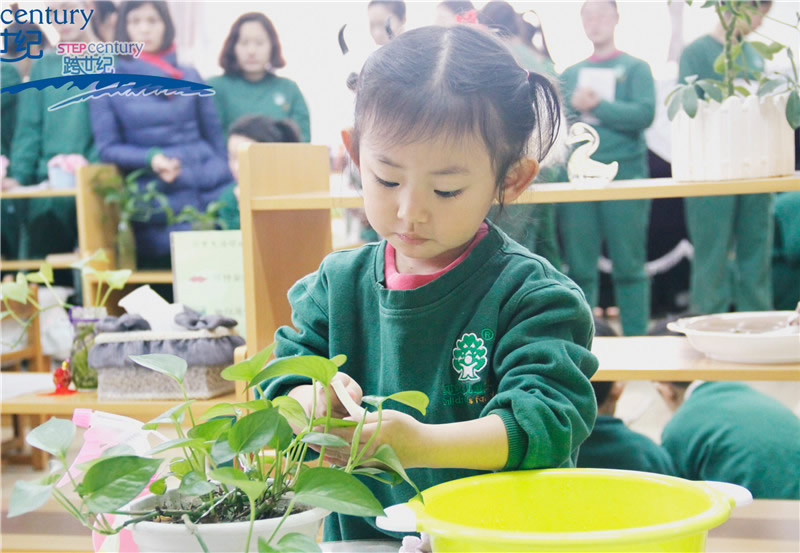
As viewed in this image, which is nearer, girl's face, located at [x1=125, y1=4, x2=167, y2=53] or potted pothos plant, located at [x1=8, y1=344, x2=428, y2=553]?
potted pothos plant, located at [x1=8, y1=344, x2=428, y2=553]

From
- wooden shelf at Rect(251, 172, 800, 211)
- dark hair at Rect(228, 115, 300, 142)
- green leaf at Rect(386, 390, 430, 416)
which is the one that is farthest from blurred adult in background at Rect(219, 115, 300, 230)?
green leaf at Rect(386, 390, 430, 416)

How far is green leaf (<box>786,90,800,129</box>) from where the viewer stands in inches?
68.5

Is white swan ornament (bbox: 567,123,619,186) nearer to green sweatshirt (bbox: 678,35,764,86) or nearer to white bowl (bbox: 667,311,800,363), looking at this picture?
white bowl (bbox: 667,311,800,363)

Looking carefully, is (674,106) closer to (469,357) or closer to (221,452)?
(469,357)

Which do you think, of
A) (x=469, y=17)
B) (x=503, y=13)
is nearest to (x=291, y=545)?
(x=469, y=17)

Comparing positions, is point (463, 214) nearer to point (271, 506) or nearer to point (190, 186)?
point (271, 506)

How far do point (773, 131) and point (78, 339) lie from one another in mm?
1618

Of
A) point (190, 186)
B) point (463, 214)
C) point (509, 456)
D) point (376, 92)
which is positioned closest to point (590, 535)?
point (509, 456)

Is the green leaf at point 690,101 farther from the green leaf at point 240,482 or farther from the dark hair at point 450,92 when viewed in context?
the green leaf at point 240,482

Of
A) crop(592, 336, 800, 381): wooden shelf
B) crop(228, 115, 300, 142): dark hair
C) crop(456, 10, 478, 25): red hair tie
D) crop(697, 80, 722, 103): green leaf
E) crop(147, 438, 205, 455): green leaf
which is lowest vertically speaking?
crop(592, 336, 800, 381): wooden shelf

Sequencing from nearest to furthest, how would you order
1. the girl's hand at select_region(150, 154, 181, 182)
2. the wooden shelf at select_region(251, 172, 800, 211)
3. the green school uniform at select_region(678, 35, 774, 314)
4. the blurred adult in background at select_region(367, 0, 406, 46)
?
the wooden shelf at select_region(251, 172, 800, 211)
the blurred adult in background at select_region(367, 0, 406, 46)
the green school uniform at select_region(678, 35, 774, 314)
the girl's hand at select_region(150, 154, 181, 182)

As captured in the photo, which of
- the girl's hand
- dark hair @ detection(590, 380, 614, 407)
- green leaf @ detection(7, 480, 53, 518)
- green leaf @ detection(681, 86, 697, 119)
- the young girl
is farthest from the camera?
the girl's hand

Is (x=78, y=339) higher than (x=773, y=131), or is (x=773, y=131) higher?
(x=773, y=131)

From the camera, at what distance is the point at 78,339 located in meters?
2.15
